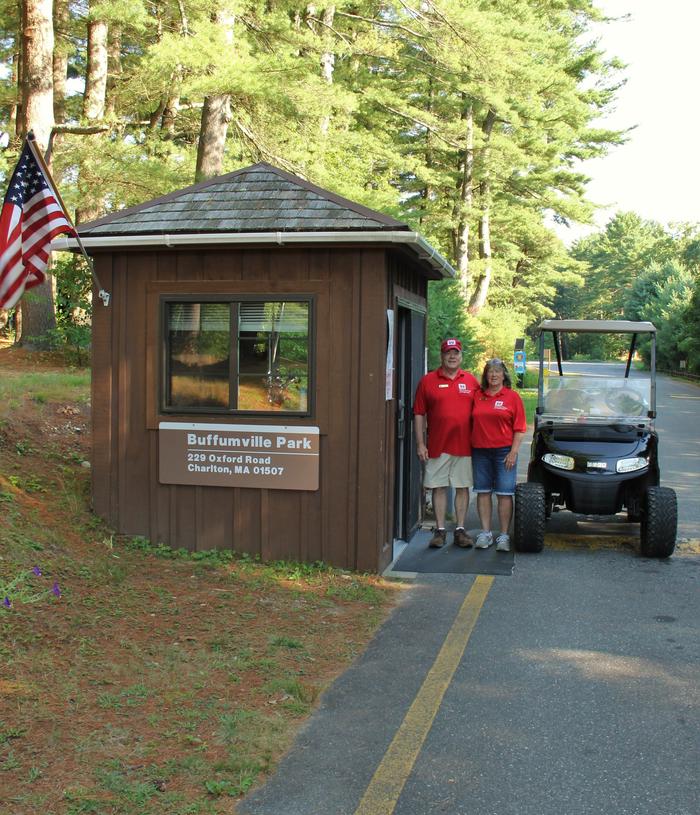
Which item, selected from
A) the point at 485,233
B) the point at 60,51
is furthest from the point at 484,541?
the point at 485,233

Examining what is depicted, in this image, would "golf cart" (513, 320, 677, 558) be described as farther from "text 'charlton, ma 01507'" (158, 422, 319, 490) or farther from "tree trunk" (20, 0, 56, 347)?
"tree trunk" (20, 0, 56, 347)

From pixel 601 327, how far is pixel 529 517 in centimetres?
235

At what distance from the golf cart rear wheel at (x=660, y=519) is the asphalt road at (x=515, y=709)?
0.60 metres

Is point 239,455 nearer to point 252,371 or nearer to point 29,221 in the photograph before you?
point 252,371

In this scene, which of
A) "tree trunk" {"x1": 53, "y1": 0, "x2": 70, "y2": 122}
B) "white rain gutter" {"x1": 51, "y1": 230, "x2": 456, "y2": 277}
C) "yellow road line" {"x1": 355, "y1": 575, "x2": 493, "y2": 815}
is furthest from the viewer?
"tree trunk" {"x1": 53, "y1": 0, "x2": 70, "y2": 122}

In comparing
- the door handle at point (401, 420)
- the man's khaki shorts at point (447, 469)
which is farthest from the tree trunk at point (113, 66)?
the man's khaki shorts at point (447, 469)

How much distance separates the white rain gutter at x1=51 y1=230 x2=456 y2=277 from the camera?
7785 millimetres

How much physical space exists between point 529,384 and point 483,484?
29.6 meters

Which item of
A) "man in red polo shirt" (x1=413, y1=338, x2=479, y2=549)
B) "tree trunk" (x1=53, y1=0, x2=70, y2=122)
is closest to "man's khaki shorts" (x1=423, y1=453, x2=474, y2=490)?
"man in red polo shirt" (x1=413, y1=338, x2=479, y2=549)

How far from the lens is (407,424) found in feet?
31.7

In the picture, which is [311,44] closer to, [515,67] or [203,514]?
[515,67]

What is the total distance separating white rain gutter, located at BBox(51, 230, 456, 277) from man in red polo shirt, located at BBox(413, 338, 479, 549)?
1.20 m

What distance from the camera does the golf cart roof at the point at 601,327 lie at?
384 inches

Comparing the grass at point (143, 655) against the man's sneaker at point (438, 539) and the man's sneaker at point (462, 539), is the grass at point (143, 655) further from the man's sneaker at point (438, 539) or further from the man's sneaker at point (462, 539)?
the man's sneaker at point (462, 539)
